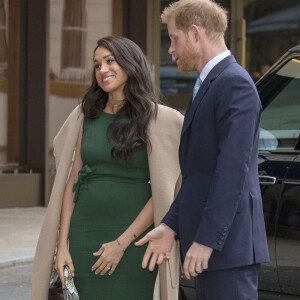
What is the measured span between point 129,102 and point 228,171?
1247 millimetres

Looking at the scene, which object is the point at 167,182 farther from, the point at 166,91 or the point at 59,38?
the point at 166,91

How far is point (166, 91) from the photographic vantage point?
15031mm

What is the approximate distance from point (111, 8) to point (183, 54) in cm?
1117

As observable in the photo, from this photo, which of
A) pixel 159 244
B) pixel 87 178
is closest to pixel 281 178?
pixel 87 178

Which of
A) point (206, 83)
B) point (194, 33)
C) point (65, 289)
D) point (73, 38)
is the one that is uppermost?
point (73, 38)

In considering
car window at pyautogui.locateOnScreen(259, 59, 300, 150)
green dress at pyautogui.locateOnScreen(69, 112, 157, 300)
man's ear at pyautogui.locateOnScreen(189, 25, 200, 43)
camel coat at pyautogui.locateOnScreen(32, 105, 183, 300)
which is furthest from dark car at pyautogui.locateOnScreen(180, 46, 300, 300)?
man's ear at pyautogui.locateOnScreen(189, 25, 200, 43)

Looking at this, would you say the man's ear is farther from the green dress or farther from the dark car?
the dark car

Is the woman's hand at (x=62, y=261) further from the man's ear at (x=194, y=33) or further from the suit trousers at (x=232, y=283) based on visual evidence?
the man's ear at (x=194, y=33)

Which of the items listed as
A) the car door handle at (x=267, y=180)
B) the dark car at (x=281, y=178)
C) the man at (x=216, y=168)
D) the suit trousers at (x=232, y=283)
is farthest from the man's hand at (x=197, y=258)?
the car door handle at (x=267, y=180)

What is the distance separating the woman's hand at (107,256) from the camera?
155 inches

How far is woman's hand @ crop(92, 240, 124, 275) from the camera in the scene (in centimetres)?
393

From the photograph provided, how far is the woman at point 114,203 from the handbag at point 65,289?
4cm

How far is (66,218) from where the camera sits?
4.03m

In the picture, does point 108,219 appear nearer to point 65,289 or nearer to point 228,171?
point 65,289
